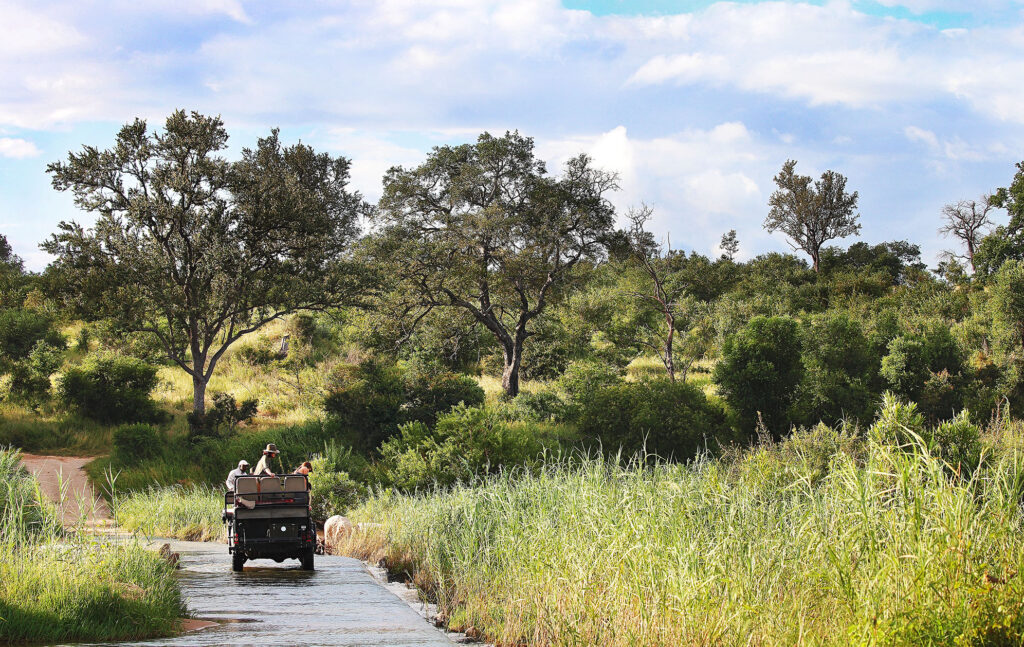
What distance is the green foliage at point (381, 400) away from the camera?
31.1 metres

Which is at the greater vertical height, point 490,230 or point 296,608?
point 490,230

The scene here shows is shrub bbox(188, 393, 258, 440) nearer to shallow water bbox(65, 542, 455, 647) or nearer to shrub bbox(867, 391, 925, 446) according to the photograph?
shallow water bbox(65, 542, 455, 647)

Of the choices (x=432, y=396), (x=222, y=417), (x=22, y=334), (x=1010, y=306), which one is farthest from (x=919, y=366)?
(x=22, y=334)

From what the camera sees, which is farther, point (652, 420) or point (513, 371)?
point (513, 371)

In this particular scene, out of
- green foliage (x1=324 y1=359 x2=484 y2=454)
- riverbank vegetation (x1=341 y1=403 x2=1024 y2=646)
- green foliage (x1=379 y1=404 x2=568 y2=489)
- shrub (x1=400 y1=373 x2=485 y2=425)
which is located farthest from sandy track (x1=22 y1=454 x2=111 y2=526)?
riverbank vegetation (x1=341 y1=403 x2=1024 y2=646)

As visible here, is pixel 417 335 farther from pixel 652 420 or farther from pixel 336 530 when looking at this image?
pixel 336 530

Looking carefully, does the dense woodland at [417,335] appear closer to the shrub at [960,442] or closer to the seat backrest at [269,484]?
the shrub at [960,442]

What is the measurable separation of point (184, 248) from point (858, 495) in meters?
28.7

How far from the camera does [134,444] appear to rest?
2761 cm

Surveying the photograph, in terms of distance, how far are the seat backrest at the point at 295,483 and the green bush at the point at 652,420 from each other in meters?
19.9

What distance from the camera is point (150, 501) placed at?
770 inches

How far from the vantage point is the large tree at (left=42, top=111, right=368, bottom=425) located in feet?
94.5

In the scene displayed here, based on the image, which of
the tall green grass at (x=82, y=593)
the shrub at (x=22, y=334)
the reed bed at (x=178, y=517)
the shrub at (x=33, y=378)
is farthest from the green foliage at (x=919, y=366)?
the shrub at (x=22, y=334)

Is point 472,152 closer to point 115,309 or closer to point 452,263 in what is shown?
point 452,263
